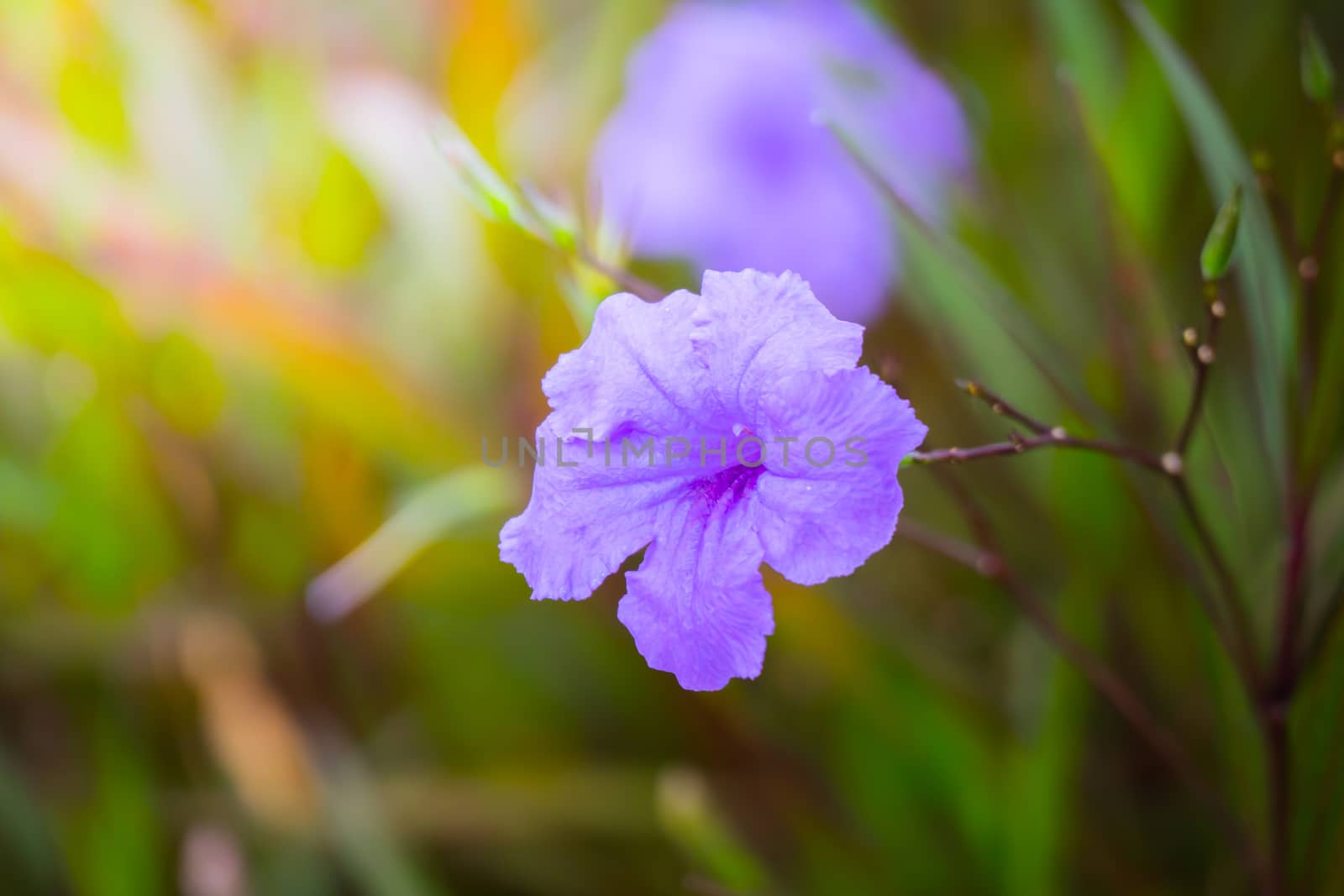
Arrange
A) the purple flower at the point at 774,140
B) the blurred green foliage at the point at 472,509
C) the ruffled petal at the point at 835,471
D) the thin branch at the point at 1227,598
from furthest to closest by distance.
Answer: the purple flower at the point at 774,140 < the blurred green foliage at the point at 472,509 < the thin branch at the point at 1227,598 < the ruffled petal at the point at 835,471

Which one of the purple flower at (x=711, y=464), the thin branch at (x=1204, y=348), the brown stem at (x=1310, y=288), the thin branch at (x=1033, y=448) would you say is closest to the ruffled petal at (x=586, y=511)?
the purple flower at (x=711, y=464)

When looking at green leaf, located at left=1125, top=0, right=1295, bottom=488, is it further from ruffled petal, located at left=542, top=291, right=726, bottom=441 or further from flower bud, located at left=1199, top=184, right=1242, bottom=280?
ruffled petal, located at left=542, top=291, right=726, bottom=441

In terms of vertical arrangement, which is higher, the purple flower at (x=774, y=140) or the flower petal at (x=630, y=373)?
the purple flower at (x=774, y=140)

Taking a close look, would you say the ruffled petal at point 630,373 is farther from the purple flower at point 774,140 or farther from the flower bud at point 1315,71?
the purple flower at point 774,140

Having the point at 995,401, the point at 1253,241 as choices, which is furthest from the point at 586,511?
the point at 1253,241

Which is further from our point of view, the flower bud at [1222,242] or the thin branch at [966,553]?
the thin branch at [966,553]

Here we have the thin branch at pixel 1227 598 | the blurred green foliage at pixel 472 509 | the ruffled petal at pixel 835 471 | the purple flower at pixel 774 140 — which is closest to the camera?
the ruffled petal at pixel 835 471
